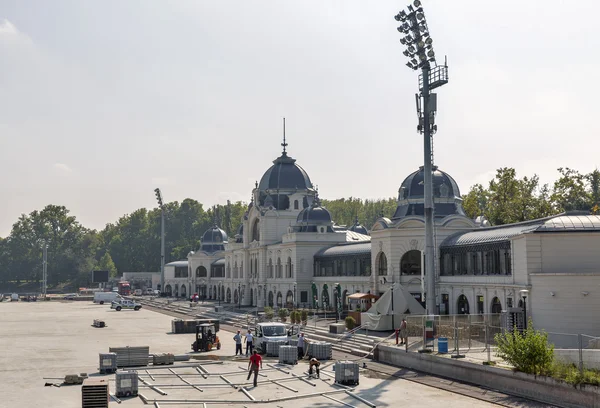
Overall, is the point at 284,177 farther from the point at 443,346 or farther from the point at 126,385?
the point at 126,385

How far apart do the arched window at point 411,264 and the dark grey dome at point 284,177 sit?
125 feet

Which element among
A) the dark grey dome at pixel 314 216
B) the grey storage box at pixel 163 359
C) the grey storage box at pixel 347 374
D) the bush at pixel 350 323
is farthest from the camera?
the dark grey dome at pixel 314 216

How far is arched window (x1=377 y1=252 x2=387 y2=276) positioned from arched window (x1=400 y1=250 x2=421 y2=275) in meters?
2.72

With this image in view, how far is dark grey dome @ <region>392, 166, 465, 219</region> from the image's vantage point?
2675 inches

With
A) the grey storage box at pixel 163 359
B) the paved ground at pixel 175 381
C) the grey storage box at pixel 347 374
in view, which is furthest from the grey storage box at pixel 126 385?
the grey storage box at pixel 163 359

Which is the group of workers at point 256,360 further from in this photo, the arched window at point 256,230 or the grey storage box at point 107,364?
the arched window at point 256,230

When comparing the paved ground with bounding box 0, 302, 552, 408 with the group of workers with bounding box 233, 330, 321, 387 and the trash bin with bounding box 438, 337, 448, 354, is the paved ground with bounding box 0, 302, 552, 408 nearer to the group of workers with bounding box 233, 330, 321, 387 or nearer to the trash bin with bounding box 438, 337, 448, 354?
the group of workers with bounding box 233, 330, 321, 387

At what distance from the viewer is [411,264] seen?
64.8 metres

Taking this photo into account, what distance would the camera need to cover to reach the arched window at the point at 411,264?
64.7 meters

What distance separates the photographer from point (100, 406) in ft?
90.0

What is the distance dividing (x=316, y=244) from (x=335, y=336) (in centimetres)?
3757

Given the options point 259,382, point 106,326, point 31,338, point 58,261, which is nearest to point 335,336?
point 259,382

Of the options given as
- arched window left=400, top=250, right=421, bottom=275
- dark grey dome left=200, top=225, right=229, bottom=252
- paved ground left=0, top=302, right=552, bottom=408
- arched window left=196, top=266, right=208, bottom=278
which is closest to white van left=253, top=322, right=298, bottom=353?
paved ground left=0, top=302, right=552, bottom=408

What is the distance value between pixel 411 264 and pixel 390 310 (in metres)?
13.4
